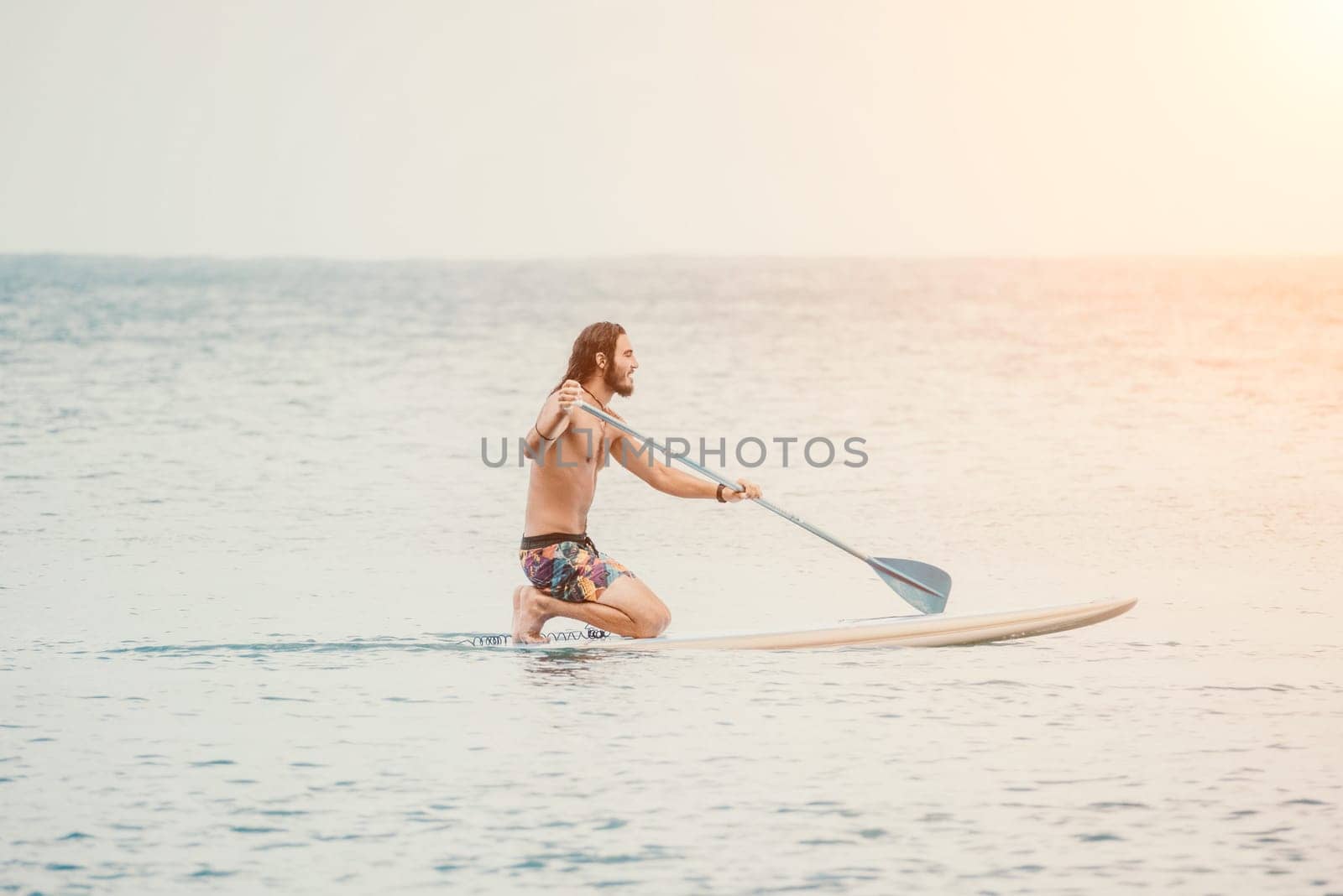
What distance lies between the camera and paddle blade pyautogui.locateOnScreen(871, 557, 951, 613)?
6777 mm

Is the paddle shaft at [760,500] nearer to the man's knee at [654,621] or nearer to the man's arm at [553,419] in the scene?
the man's arm at [553,419]

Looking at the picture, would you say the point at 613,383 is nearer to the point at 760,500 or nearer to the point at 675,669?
the point at 760,500

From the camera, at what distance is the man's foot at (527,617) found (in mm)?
6359

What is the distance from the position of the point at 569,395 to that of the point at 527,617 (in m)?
0.81

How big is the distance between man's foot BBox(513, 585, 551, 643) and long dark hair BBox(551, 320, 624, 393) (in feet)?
2.35

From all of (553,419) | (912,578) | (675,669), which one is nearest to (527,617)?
(675,669)

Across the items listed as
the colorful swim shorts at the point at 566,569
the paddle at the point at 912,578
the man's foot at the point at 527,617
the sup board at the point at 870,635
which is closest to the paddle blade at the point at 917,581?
the paddle at the point at 912,578

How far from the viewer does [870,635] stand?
6.43m

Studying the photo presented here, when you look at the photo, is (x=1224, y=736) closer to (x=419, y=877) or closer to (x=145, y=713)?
(x=419, y=877)

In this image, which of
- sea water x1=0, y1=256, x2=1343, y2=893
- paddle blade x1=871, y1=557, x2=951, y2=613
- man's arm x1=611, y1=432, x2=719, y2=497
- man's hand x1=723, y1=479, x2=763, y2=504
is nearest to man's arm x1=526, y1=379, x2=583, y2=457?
man's arm x1=611, y1=432, x2=719, y2=497

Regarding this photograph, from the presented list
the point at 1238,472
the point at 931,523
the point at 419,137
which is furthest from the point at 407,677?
the point at 419,137

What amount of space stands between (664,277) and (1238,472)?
6164 centimetres

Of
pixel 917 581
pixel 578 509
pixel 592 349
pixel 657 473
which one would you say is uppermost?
pixel 592 349

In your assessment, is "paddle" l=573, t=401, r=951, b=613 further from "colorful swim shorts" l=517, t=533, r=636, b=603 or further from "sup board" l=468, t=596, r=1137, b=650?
"colorful swim shorts" l=517, t=533, r=636, b=603
